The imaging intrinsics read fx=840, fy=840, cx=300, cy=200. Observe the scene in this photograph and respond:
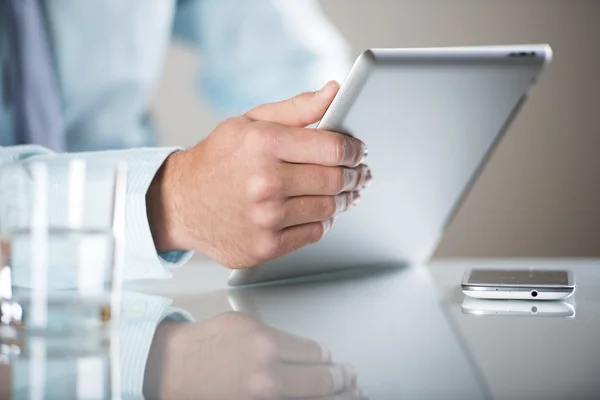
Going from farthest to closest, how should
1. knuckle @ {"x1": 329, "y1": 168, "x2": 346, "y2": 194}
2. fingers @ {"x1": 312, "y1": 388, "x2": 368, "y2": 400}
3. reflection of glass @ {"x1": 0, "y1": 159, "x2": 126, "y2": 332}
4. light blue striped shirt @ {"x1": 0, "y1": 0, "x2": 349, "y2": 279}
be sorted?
1. light blue striped shirt @ {"x1": 0, "y1": 0, "x2": 349, "y2": 279}
2. knuckle @ {"x1": 329, "y1": 168, "x2": 346, "y2": 194}
3. reflection of glass @ {"x1": 0, "y1": 159, "x2": 126, "y2": 332}
4. fingers @ {"x1": 312, "y1": 388, "x2": 368, "y2": 400}

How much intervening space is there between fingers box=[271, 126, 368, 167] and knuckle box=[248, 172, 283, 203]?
0.02 metres

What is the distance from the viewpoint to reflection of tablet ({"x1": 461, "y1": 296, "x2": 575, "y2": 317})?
600 millimetres

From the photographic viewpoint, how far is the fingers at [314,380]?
368 mm

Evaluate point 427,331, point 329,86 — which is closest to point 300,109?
point 329,86

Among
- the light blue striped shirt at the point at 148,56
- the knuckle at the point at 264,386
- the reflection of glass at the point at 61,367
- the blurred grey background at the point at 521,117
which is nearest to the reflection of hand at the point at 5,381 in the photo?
the reflection of glass at the point at 61,367

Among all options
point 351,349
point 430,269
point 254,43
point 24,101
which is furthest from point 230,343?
point 254,43

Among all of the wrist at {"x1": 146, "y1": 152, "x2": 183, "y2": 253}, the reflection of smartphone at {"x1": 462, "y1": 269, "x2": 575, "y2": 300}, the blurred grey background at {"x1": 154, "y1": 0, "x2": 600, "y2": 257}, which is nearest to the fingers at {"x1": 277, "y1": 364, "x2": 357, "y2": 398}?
the reflection of smartphone at {"x1": 462, "y1": 269, "x2": 575, "y2": 300}

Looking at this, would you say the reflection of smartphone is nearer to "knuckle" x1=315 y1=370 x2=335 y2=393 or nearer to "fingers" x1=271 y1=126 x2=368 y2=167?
"fingers" x1=271 y1=126 x2=368 y2=167

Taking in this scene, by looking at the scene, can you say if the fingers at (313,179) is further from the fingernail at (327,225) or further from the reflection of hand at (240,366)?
the reflection of hand at (240,366)

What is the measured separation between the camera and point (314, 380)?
392 mm

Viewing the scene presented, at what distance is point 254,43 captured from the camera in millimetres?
1499

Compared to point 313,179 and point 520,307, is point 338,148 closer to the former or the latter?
point 313,179

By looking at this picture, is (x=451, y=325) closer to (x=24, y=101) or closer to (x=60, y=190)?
(x=60, y=190)

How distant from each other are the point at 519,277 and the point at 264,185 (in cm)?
23
